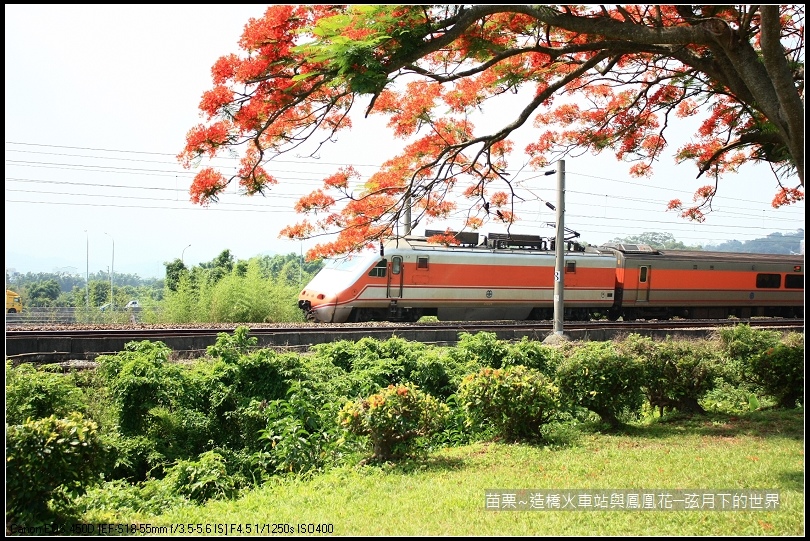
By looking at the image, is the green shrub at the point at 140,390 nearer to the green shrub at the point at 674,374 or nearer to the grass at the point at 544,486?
the grass at the point at 544,486

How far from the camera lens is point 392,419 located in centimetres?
648

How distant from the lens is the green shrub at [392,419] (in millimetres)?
6488

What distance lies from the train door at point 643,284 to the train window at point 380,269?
9.87 metres

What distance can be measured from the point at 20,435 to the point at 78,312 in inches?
908

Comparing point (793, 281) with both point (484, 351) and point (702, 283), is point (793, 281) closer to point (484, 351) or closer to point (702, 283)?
point (702, 283)

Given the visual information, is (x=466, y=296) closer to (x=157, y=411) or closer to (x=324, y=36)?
(x=157, y=411)

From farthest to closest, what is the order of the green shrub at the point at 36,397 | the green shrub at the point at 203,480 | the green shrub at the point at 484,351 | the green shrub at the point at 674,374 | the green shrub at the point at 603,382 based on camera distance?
the green shrub at the point at 484,351, the green shrub at the point at 674,374, the green shrub at the point at 603,382, the green shrub at the point at 36,397, the green shrub at the point at 203,480

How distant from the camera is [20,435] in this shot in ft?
16.3

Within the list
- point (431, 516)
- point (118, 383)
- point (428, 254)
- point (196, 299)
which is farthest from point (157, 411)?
point (196, 299)

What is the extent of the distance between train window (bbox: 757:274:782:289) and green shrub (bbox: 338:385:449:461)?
911 inches

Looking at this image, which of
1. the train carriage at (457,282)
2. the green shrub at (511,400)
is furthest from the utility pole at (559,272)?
the green shrub at (511,400)

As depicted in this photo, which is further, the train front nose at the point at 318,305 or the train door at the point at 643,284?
the train door at the point at 643,284

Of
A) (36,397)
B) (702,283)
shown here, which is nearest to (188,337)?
(36,397)

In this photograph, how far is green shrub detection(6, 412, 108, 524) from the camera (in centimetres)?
491
